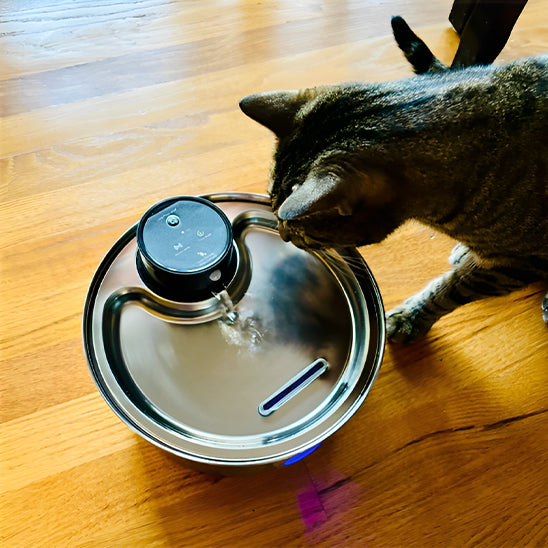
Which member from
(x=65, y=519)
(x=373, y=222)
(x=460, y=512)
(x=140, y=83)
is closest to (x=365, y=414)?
(x=460, y=512)

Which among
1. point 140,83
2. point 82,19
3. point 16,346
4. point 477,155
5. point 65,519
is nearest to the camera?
point 477,155

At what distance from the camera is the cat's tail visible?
2.68 feet

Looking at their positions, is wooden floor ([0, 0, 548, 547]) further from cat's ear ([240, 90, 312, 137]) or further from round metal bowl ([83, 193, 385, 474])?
cat's ear ([240, 90, 312, 137])

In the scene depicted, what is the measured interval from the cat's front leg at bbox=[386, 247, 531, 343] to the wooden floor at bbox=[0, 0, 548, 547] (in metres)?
0.05

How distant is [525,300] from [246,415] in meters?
0.57

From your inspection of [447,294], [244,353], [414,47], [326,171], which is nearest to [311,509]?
[244,353]

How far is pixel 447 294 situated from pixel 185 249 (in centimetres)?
41

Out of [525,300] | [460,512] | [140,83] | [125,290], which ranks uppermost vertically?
[140,83]

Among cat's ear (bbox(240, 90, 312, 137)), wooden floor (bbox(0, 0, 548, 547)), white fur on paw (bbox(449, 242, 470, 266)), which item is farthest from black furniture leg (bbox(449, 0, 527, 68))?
cat's ear (bbox(240, 90, 312, 137))

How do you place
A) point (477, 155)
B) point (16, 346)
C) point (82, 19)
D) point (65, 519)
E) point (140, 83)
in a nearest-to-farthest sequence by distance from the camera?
point (477, 155) → point (65, 519) → point (16, 346) → point (140, 83) → point (82, 19)

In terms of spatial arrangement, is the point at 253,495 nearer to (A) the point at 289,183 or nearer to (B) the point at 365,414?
Result: (B) the point at 365,414

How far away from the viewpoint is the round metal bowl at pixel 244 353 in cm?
66

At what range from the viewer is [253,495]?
0.75 metres

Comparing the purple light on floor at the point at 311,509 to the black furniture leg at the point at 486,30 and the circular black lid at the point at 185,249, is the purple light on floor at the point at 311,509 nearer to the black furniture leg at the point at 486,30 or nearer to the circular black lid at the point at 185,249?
the circular black lid at the point at 185,249
